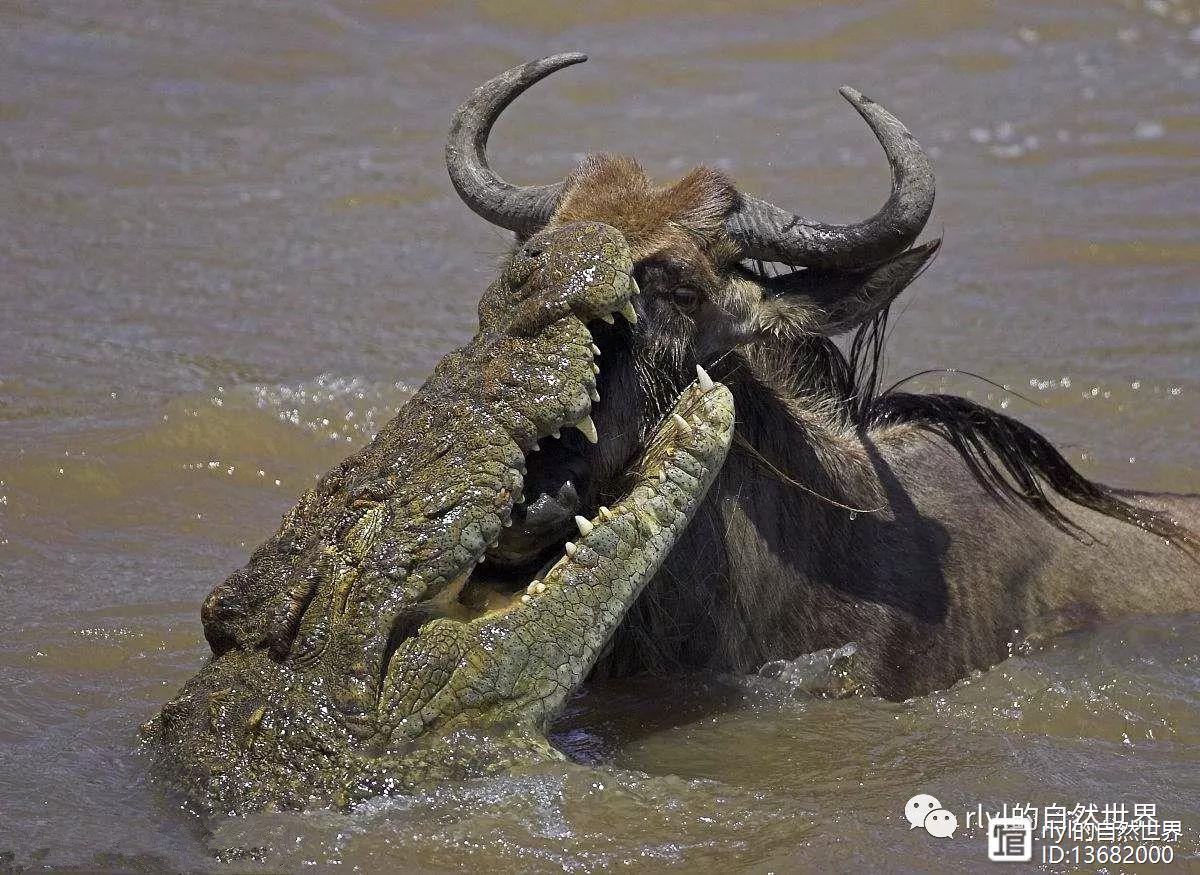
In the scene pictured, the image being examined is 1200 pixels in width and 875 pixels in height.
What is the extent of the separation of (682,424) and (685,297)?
0.60 m

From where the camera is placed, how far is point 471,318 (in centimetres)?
1088

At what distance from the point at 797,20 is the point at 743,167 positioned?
14.2ft

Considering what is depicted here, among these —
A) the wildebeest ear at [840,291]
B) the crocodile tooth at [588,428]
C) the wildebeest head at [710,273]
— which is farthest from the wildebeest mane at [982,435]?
the crocodile tooth at [588,428]

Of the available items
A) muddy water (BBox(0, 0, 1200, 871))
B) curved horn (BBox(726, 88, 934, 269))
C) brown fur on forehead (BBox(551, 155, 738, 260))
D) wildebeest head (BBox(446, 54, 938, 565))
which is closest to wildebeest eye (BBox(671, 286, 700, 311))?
wildebeest head (BBox(446, 54, 938, 565))

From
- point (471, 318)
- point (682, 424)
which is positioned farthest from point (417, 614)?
point (471, 318)

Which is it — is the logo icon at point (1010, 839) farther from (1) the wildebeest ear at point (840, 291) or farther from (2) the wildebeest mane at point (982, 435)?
(2) the wildebeest mane at point (982, 435)

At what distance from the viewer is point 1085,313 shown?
37.0ft

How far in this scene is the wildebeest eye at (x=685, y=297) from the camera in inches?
209

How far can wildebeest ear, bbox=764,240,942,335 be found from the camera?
5.63 m

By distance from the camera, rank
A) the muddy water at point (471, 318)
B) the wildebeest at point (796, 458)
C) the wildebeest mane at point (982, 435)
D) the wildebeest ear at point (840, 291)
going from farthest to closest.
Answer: the wildebeest mane at point (982, 435)
the wildebeest ear at point (840, 291)
the wildebeest at point (796, 458)
the muddy water at point (471, 318)

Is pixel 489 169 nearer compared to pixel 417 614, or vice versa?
pixel 417 614

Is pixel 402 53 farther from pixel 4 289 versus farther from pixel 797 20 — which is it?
pixel 4 289

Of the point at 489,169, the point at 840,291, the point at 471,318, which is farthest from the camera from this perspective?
the point at 471,318

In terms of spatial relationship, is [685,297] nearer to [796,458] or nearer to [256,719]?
[796,458]
